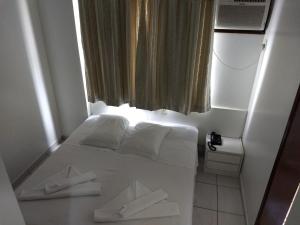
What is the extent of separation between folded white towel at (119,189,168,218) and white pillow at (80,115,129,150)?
2.29 feet

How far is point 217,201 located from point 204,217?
26cm

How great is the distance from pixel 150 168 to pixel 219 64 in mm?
1259

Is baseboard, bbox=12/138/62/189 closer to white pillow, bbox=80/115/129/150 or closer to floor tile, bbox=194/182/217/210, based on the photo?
white pillow, bbox=80/115/129/150

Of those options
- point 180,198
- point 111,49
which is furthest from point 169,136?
point 111,49

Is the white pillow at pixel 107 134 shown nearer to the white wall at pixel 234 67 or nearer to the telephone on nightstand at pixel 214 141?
the telephone on nightstand at pixel 214 141

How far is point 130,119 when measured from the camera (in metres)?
2.79

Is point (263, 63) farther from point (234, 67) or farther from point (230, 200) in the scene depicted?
point (230, 200)

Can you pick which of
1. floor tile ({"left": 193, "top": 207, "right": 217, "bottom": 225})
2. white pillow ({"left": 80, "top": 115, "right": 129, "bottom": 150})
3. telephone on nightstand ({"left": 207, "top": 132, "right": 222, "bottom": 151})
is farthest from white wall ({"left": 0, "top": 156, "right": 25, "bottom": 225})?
telephone on nightstand ({"left": 207, "top": 132, "right": 222, "bottom": 151})

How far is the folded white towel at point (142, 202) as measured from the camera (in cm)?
151

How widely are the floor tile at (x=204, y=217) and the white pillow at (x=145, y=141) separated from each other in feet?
2.11

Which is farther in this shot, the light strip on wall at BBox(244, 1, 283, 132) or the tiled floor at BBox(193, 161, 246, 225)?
the tiled floor at BBox(193, 161, 246, 225)

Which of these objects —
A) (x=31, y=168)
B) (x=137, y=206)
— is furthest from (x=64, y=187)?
(x=31, y=168)

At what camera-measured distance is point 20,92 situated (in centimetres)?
228

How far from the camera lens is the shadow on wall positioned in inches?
97.1
